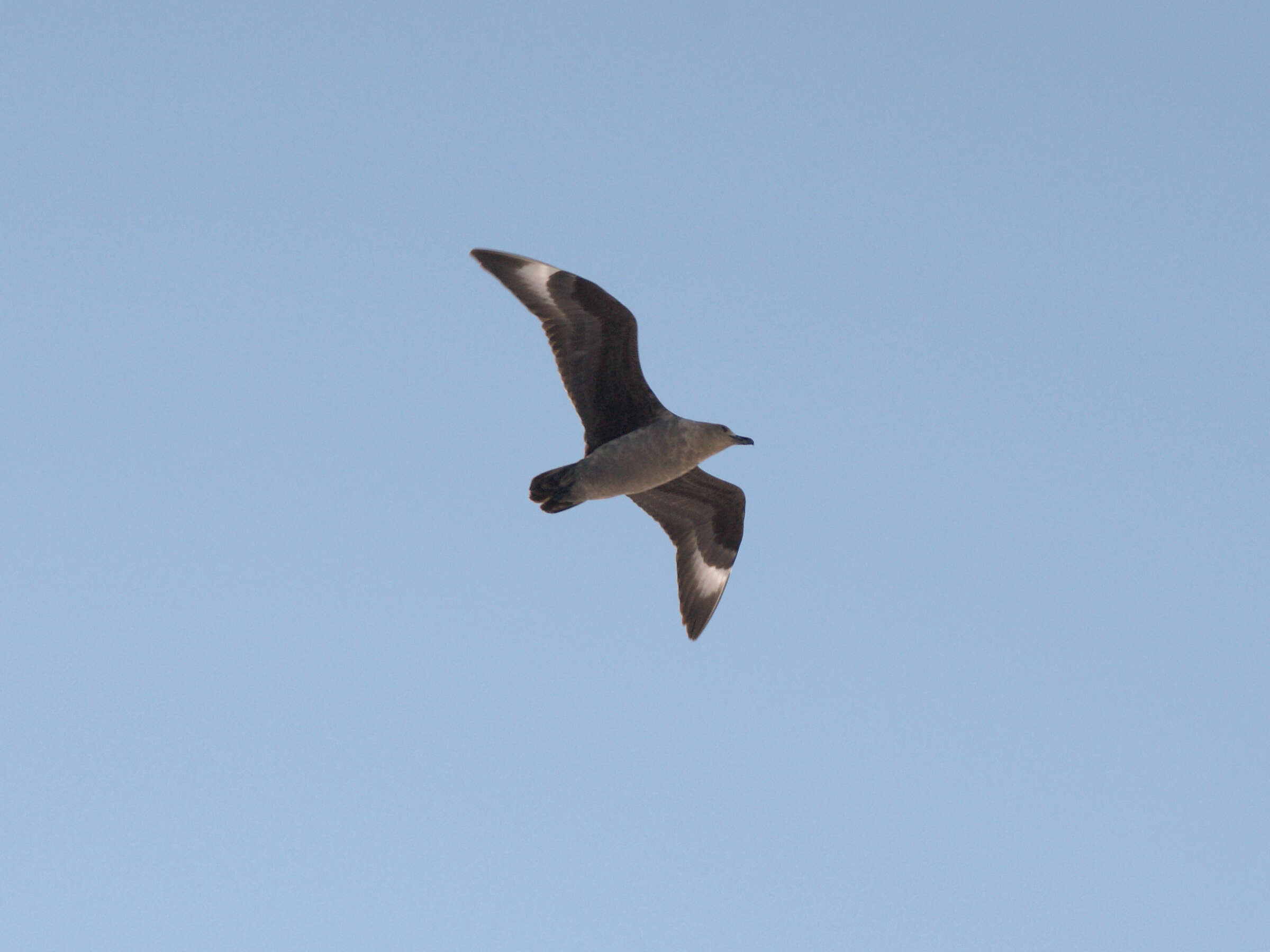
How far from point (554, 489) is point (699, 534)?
1.84 m

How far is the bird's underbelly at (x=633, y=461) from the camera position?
10.8 meters

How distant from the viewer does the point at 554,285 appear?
35.6 ft

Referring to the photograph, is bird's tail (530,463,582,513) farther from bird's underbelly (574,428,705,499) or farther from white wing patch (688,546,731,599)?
white wing patch (688,546,731,599)

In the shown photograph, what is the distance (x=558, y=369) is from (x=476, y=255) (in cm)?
99

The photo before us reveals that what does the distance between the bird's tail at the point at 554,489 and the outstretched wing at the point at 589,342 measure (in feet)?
1.20

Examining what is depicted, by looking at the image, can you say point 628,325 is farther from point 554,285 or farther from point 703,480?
point 703,480

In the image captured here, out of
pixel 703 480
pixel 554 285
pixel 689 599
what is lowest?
pixel 689 599

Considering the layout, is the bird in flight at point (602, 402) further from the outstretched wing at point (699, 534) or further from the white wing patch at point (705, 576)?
the white wing patch at point (705, 576)

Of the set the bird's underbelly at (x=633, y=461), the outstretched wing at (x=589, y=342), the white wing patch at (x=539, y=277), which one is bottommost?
the bird's underbelly at (x=633, y=461)

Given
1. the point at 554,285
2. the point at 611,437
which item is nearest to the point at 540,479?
the point at 611,437

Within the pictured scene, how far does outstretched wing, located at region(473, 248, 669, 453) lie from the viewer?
10.8 metres

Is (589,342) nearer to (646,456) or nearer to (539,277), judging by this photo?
(539,277)

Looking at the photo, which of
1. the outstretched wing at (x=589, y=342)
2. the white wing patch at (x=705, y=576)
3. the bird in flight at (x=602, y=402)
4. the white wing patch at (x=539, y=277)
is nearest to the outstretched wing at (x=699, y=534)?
the white wing patch at (x=705, y=576)

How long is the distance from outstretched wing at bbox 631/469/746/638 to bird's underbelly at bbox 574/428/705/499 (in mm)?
1211
